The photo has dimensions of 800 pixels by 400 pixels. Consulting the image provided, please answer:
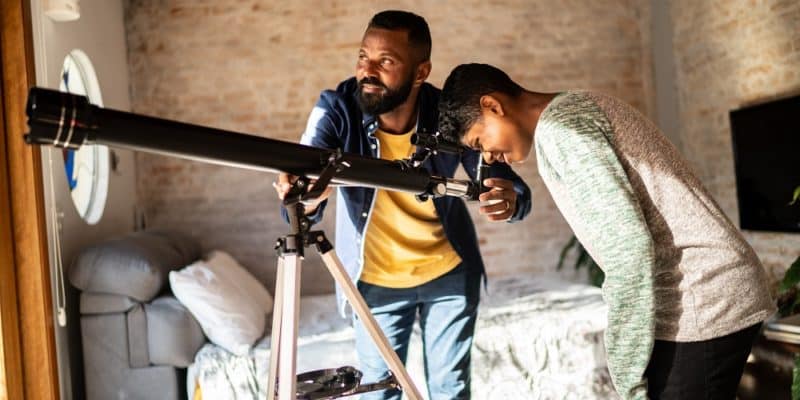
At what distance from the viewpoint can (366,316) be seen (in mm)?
1190

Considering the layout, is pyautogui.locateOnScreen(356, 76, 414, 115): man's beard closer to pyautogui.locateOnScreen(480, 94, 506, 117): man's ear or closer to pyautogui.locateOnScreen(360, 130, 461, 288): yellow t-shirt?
pyautogui.locateOnScreen(360, 130, 461, 288): yellow t-shirt

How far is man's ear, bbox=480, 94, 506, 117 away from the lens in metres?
1.24

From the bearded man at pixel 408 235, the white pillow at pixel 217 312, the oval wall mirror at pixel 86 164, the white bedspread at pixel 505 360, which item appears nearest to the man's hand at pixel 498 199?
the bearded man at pixel 408 235

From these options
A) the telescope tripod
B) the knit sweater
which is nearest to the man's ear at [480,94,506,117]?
the knit sweater

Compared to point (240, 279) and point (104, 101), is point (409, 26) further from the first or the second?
point (104, 101)

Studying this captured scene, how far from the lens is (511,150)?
1266mm

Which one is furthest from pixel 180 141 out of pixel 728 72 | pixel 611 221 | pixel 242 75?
pixel 728 72

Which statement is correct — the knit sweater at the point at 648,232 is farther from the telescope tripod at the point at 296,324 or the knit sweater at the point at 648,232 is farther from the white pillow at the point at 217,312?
the white pillow at the point at 217,312

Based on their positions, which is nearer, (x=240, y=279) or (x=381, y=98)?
(x=381, y=98)

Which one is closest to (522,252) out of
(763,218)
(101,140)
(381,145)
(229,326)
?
(763,218)

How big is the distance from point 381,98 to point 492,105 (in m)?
0.45

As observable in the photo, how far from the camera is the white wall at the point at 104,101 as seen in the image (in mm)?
2398

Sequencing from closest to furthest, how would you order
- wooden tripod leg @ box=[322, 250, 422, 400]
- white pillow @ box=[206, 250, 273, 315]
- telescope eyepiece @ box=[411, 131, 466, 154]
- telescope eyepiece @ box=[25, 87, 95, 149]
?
telescope eyepiece @ box=[25, 87, 95, 149] → wooden tripod leg @ box=[322, 250, 422, 400] → telescope eyepiece @ box=[411, 131, 466, 154] → white pillow @ box=[206, 250, 273, 315]

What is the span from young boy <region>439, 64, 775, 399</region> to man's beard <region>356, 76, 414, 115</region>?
0.57 metres
